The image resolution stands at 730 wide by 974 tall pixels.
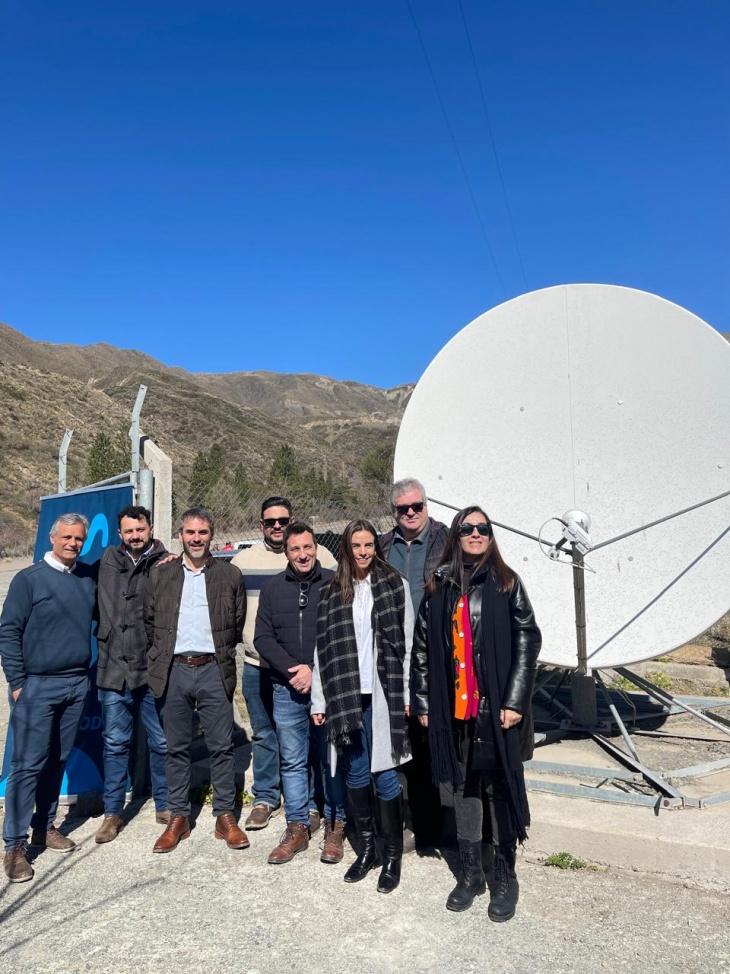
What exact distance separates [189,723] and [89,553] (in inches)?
58.2

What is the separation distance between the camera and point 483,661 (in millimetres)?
3422

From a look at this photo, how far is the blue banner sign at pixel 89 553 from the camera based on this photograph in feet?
15.4

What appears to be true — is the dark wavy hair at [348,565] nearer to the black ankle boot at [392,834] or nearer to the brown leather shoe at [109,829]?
the black ankle boot at [392,834]

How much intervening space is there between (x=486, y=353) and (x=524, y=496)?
3.47 feet

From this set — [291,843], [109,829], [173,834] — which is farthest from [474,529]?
[109,829]

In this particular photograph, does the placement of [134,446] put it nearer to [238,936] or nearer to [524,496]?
[524,496]

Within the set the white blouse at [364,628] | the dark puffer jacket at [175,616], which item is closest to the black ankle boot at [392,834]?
the white blouse at [364,628]

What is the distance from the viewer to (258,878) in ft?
12.3

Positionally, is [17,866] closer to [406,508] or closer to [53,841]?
[53,841]

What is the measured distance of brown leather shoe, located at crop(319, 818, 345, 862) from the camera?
389 cm

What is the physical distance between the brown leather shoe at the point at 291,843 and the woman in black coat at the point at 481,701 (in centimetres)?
92

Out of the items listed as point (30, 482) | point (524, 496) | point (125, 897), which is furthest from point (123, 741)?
point (30, 482)

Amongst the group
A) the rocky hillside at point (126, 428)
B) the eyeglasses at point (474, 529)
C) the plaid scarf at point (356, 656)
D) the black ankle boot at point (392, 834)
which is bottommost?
the black ankle boot at point (392, 834)

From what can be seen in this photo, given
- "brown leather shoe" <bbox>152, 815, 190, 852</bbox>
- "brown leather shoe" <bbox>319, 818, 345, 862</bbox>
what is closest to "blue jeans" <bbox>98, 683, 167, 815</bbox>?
"brown leather shoe" <bbox>152, 815, 190, 852</bbox>
